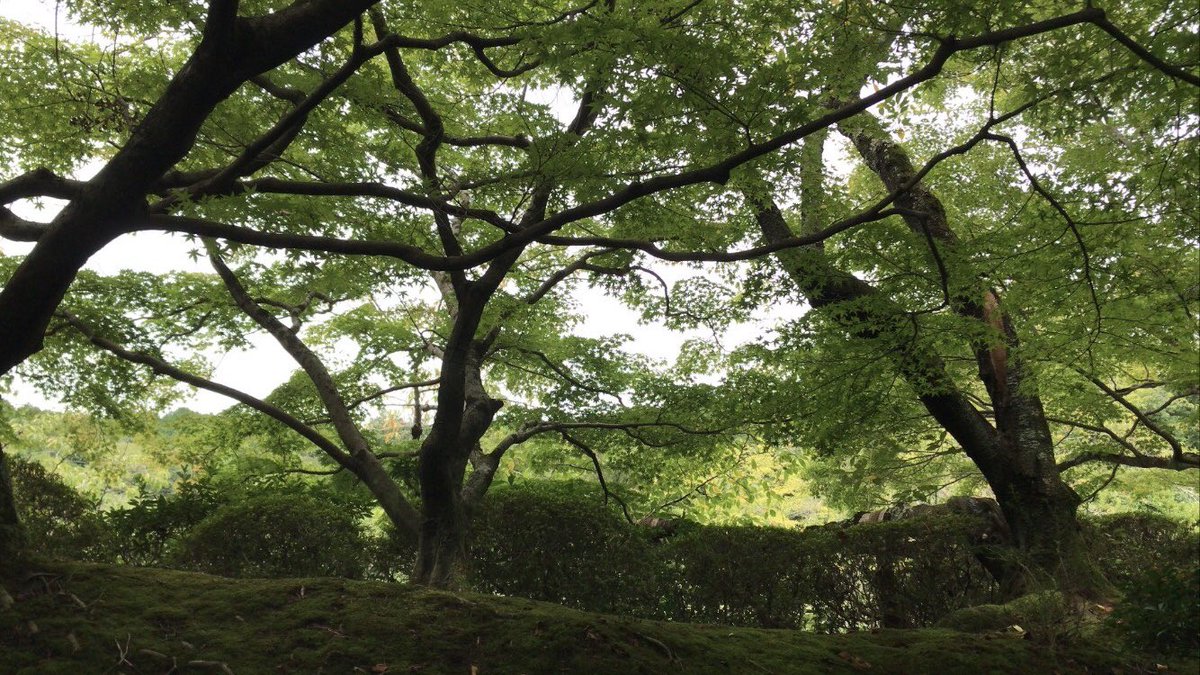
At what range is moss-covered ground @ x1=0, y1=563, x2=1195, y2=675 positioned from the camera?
2.99m

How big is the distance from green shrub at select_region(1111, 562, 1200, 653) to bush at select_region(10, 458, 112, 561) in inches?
327

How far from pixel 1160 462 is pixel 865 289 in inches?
141

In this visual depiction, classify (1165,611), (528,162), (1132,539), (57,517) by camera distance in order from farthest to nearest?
(1132,539) → (57,517) → (528,162) → (1165,611)

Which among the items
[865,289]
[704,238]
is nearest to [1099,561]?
[865,289]

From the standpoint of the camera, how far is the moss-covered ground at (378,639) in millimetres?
2992

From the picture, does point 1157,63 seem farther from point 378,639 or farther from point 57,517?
point 57,517

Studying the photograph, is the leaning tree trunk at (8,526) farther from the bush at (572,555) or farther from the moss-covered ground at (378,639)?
the bush at (572,555)

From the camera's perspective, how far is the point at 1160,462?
6.93m

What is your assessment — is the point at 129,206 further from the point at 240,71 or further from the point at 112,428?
the point at 112,428

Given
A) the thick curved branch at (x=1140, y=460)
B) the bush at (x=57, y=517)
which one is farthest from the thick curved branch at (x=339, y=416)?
the thick curved branch at (x=1140, y=460)

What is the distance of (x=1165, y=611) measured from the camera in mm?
2957

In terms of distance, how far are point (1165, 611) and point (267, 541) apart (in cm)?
669

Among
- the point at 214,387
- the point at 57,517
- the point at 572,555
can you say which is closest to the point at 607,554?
the point at 572,555

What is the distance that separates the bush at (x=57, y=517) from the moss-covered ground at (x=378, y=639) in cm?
365
